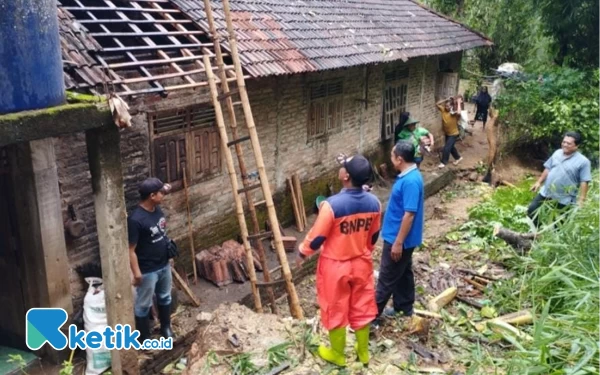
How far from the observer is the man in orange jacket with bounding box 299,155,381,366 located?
14.3 ft

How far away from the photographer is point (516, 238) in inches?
301

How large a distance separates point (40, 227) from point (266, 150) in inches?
162

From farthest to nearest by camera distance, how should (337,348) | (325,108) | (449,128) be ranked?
(449,128)
(325,108)
(337,348)

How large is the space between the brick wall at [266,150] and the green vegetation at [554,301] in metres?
3.67

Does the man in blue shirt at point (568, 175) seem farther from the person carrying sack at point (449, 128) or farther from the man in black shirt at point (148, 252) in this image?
the person carrying sack at point (449, 128)

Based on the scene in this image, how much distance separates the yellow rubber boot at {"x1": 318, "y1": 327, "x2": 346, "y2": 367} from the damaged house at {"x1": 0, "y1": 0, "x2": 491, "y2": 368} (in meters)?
3.00

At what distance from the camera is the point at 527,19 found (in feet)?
66.9

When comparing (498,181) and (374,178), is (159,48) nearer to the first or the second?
(374,178)

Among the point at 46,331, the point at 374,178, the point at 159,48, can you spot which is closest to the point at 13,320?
the point at 46,331

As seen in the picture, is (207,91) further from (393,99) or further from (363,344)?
(393,99)

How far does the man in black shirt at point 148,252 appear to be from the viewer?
205 inches

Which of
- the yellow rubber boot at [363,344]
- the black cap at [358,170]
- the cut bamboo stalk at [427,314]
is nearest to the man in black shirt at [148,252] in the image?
the black cap at [358,170]

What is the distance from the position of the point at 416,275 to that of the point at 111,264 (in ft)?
14.4

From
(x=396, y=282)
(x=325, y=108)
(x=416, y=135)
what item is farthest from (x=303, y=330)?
(x=416, y=135)
